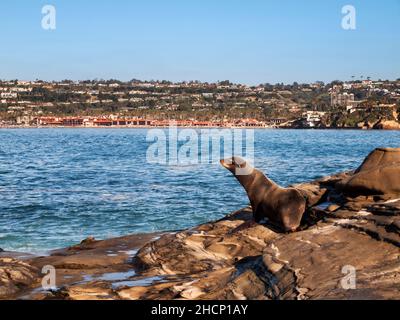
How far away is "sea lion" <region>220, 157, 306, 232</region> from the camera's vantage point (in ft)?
32.4

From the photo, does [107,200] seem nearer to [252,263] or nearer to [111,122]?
[252,263]

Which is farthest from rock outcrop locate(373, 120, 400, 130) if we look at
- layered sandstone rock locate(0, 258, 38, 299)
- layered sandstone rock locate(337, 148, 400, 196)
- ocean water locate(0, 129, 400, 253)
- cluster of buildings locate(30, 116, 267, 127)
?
layered sandstone rock locate(0, 258, 38, 299)

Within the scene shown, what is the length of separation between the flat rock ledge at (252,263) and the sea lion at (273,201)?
0.20 metres

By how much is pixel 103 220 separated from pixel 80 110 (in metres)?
187

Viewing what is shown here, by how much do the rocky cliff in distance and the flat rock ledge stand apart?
0.01m

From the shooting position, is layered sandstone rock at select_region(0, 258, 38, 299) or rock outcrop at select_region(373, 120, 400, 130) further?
rock outcrop at select_region(373, 120, 400, 130)

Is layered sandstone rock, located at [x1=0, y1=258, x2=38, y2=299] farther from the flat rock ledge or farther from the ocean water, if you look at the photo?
the ocean water

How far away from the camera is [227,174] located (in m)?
32.0

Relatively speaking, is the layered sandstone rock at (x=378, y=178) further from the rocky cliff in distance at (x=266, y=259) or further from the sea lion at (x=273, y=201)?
the sea lion at (x=273, y=201)

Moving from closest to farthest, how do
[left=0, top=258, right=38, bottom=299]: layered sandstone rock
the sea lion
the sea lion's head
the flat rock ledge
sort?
the flat rock ledge
[left=0, top=258, right=38, bottom=299]: layered sandstone rock
the sea lion
the sea lion's head

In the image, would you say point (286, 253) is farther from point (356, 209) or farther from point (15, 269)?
point (15, 269)

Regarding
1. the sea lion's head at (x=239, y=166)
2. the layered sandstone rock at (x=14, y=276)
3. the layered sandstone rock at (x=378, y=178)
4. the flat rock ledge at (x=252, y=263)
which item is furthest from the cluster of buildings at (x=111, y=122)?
the layered sandstone rock at (x=14, y=276)

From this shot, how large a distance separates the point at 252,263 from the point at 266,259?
1.86ft

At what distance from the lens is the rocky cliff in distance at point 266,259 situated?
6.71 metres
